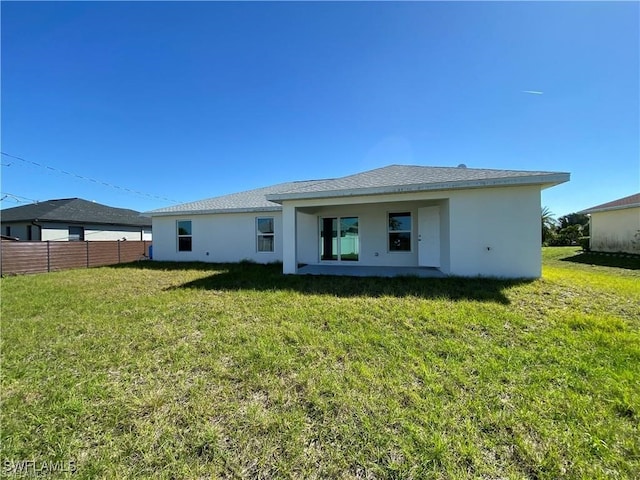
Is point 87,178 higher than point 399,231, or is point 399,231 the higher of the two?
point 87,178

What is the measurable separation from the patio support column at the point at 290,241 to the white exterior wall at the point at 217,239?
3082 millimetres

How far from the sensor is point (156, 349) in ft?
12.5

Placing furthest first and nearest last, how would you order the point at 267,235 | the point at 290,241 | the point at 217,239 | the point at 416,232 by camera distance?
the point at 217,239, the point at 267,235, the point at 416,232, the point at 290,241

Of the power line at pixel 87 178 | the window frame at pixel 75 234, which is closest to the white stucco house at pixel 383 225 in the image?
the power line at pixel 87 178

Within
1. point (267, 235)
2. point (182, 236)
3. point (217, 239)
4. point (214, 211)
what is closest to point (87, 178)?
point (182, 236)

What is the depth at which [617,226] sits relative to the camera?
1658 centimetres

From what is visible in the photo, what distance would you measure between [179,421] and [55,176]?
22.6 meters

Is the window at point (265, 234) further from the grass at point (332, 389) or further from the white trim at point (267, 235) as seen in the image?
the grass at point (332, 389)

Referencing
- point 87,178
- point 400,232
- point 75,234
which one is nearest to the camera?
point 400,232

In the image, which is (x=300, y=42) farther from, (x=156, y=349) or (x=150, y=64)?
(x=156, y=349)

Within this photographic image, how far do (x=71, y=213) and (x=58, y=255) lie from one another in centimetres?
924

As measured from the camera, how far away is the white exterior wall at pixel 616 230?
15422 millimetres

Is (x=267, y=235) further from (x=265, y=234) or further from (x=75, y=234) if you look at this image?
(x=75, y=234)

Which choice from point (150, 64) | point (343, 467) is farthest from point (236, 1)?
point (343, 467)
